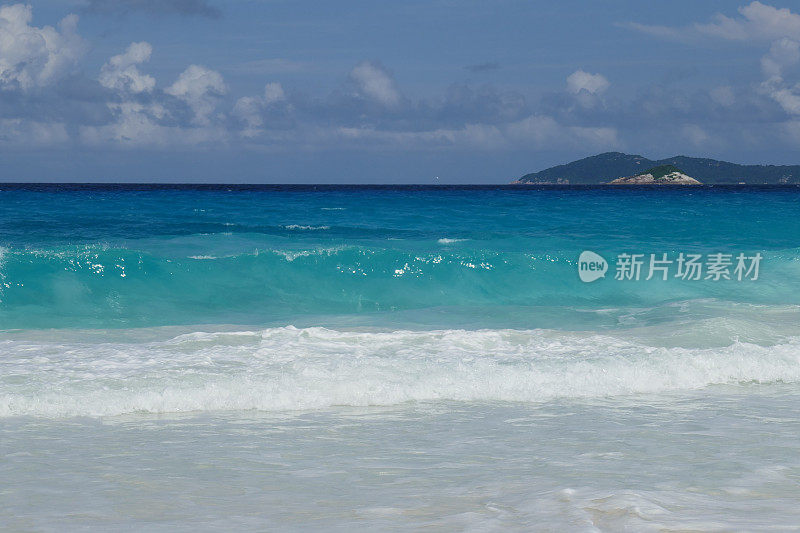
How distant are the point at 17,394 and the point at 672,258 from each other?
59.4ft

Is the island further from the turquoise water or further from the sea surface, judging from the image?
the sea surface

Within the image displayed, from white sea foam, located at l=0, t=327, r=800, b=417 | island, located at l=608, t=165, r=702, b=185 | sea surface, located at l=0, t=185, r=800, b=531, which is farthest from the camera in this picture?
island, located at l=608, t=165, r=702, b=185

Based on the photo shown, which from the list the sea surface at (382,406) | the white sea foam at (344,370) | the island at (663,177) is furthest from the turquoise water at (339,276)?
the island at (663,177)

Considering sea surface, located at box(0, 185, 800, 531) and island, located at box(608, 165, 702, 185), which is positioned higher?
island, located at box(608, 165, 702, 185)

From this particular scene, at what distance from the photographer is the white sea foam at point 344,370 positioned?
7.11m

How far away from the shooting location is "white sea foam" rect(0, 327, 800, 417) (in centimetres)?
711

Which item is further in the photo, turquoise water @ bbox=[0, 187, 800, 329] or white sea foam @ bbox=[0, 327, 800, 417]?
turquoise water @ bbox=[0, 187, 800, 329]

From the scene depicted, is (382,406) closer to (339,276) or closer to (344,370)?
(344,370)

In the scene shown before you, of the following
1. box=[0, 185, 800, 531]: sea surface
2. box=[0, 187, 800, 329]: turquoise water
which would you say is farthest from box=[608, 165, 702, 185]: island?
box=[0, 185, 800, 531]: sea surface

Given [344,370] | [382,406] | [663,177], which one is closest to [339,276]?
[344,370]

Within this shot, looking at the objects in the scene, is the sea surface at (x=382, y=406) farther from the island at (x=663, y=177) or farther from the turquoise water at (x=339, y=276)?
the island at (x=663, y=177)

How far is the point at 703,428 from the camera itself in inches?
247

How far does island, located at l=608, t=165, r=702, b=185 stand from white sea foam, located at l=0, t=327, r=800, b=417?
497 feet

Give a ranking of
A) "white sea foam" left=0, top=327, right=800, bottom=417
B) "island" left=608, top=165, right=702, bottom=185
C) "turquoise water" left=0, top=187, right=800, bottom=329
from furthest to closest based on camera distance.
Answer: "island" left=608, top=165, right=702, bottom=185
"turquoise water" left=0, top=187, right=800, bottom=329
"white sea foam" left=0, top=327, right=800, bottom=417
